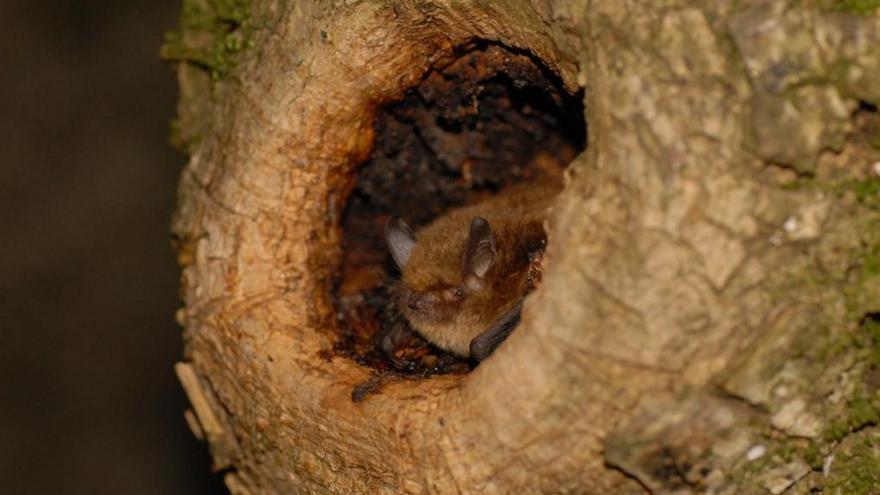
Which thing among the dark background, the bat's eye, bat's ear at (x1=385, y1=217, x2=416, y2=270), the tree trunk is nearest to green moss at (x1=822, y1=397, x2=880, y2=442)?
the tree trunk

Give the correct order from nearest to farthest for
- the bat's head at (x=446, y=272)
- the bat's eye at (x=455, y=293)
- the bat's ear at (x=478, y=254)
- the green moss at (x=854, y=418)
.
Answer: the green moss at (x=854, y=418), the bat's ear at (x=478, y=254), the bat's head at (x=446, y=272), the bat's eye at (x=455, y=293)

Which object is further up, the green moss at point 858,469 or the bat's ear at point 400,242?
the bat's ear at point 400,242

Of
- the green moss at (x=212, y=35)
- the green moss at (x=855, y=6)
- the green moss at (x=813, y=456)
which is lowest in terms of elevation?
the green moss at (x=813, y=456)

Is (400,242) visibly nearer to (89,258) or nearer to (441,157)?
(441,157)

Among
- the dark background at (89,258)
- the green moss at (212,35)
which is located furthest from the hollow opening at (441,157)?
the dark background at (89,258)

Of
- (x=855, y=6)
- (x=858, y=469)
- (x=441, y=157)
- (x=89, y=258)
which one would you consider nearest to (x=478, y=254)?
(x=441, y=157)

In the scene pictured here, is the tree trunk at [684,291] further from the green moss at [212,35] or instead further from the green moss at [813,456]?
the green moss at [212,35]
